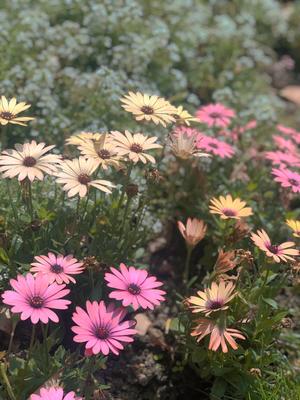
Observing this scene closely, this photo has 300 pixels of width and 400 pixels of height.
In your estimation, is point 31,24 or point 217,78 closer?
point 31,24

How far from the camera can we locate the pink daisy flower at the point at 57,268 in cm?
219

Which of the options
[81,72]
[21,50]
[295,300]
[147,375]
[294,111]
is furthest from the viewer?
[294,111]

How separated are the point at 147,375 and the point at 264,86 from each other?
300 cm

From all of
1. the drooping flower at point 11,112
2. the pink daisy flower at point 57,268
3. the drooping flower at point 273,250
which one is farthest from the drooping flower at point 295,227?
the drooping flower at point 11,112

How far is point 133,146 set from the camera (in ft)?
8.25

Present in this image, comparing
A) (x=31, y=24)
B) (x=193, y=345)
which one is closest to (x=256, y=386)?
(x=193, y=345)

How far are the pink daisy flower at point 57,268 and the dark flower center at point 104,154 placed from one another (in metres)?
0.41

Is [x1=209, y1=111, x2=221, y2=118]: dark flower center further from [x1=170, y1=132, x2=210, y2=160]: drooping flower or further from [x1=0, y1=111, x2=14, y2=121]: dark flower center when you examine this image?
[x1=0, y1=111, x2=14, y2=121]: dark flower center

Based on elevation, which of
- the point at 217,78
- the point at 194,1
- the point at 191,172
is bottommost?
the point at 191,172

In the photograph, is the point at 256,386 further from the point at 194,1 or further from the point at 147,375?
the point at 194,1

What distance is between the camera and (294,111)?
17.8ft

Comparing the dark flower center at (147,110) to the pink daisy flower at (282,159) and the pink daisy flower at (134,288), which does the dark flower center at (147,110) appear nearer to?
the pink daisy flower at (134,288)

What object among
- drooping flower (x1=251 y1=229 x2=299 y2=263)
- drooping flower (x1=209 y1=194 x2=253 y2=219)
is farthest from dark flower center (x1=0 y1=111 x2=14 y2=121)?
drooping flower (x1=251 y1=229 x2=299 y2=263)

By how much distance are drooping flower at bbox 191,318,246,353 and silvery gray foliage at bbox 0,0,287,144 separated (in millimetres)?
1464
